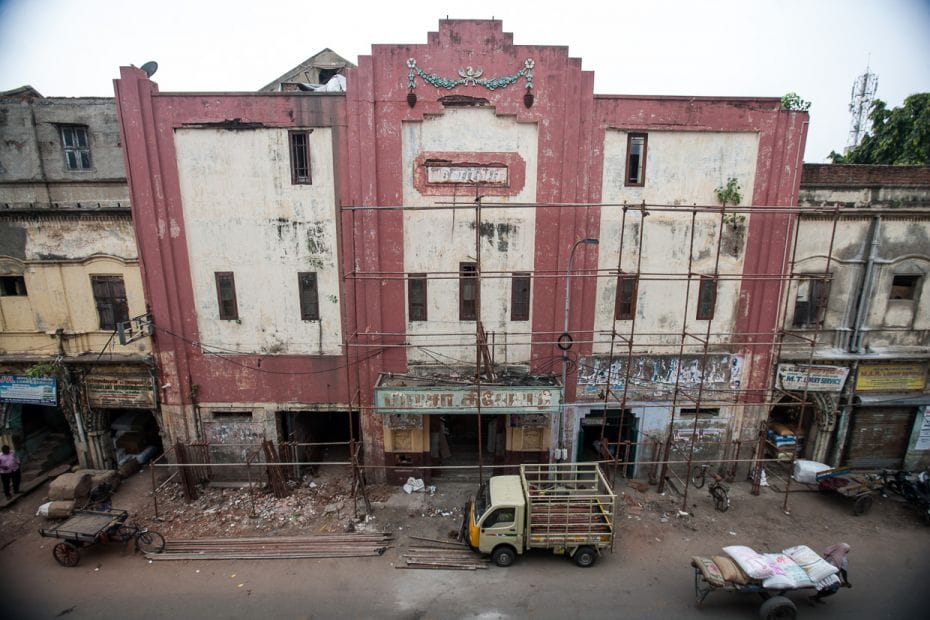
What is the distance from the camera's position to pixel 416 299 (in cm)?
1237

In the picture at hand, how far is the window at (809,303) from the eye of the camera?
12.6 meters

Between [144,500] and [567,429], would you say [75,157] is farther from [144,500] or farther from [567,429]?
[567,429]

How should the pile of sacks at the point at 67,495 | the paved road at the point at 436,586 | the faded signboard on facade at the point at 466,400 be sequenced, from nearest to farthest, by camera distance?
the paved road at the point at 436,586
the pile of sacks at the point at 67,495
the faded signboard on facade at the point at 466,400

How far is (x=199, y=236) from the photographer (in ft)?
39.3

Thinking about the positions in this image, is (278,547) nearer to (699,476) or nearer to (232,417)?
(232,417)

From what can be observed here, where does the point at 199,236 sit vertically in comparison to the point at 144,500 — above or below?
above

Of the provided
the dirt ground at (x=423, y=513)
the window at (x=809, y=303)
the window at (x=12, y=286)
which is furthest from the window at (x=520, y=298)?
the window at (x=12, y=286)

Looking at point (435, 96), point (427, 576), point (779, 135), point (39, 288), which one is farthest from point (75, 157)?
point (779, 135)

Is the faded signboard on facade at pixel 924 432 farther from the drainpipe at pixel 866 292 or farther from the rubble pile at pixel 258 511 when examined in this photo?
the rubble pile at pixel 258 511

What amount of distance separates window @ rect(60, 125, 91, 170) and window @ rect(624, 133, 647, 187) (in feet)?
56.9

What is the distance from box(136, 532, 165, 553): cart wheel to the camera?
10281 mm

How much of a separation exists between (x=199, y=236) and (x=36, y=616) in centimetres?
901

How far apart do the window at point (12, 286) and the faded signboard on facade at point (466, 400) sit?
36.8 ft

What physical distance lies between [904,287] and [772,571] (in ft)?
33.9
